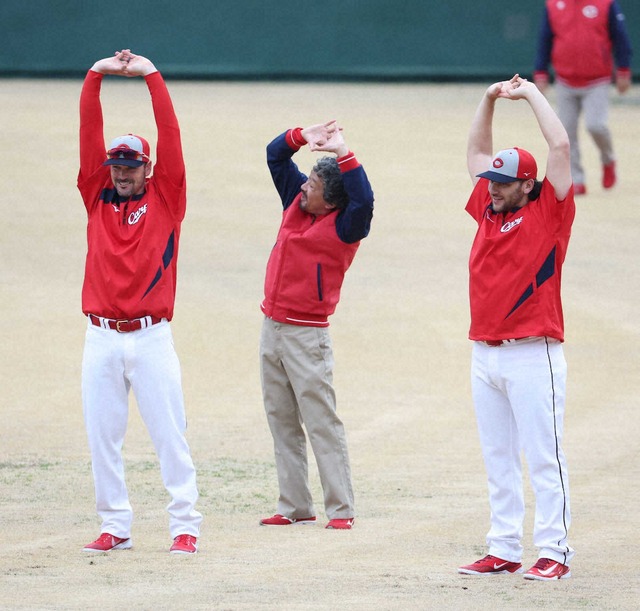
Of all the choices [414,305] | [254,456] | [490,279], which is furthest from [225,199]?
[490,279]

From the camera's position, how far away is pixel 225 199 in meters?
16.4

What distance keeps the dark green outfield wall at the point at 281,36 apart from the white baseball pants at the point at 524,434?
1736 centimetres

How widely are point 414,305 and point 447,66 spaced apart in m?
11.2

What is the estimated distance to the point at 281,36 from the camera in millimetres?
23172

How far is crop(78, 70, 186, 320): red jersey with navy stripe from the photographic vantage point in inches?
266

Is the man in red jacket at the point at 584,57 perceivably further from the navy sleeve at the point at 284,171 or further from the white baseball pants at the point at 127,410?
the white baseball pants at the point at 127,410

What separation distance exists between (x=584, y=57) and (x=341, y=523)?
9.06 metres

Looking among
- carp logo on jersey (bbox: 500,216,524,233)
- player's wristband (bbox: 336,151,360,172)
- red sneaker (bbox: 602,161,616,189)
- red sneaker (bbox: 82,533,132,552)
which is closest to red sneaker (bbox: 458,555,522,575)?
carp logo on jersey (bbox: 500,216,524,233)

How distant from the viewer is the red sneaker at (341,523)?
7.49m

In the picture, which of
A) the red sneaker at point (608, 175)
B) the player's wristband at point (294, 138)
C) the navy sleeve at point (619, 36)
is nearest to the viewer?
the player's wristband at point (294, 138)

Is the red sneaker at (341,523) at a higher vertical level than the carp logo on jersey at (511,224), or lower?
lower

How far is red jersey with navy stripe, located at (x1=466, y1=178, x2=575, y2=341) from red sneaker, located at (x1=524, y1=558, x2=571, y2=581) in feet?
3.39

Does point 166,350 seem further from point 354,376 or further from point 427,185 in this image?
point 427,185

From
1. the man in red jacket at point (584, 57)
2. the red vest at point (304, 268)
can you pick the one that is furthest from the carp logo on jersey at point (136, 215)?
the man in red jacket at point (584, 57)
